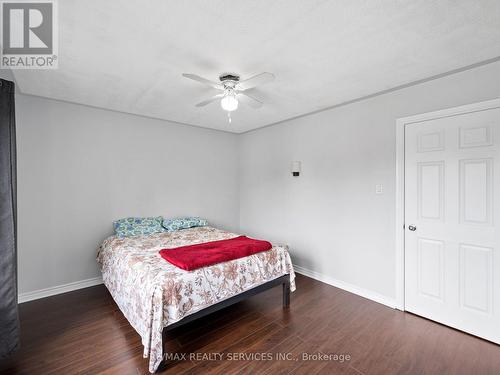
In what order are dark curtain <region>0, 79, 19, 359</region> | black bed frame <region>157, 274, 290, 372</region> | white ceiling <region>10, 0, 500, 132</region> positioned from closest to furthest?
white ceiling <region>10, 0, 500, 132</region> → dark curtain <region>0, 79, 19, 359</region> → black bed frame <region>157, 274, 290, 372</region>

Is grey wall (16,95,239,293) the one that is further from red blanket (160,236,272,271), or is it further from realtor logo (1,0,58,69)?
red blanket (160,236,272,271)

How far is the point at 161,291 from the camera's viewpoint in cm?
183

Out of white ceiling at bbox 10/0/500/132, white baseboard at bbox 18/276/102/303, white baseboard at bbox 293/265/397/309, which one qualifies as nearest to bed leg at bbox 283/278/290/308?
white baseboard at bbox 293/265/397/309

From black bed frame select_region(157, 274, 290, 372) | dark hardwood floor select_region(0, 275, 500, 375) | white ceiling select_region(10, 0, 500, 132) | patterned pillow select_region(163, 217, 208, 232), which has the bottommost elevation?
dark hardwood floor select_region(0, 275, 500, 375)

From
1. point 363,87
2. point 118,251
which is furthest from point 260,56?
point 118,251

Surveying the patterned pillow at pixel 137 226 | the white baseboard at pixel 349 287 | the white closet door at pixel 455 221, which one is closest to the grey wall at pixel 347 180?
the white baseboard at pixel 349 287

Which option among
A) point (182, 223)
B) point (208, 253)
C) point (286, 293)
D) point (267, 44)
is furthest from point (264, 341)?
point (267, 44)

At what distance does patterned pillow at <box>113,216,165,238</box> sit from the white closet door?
3.45 m

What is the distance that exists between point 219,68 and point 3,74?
2.24 m

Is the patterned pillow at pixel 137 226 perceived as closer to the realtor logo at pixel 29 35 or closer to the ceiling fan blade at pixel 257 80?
the realtor logo at pixel 29 35

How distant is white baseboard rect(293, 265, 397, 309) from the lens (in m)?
2.87

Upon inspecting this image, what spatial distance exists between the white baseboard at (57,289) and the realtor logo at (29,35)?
2639 millimetres

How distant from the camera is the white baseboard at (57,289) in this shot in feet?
9.70

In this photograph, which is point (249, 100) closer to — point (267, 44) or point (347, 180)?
point (267, 44)
